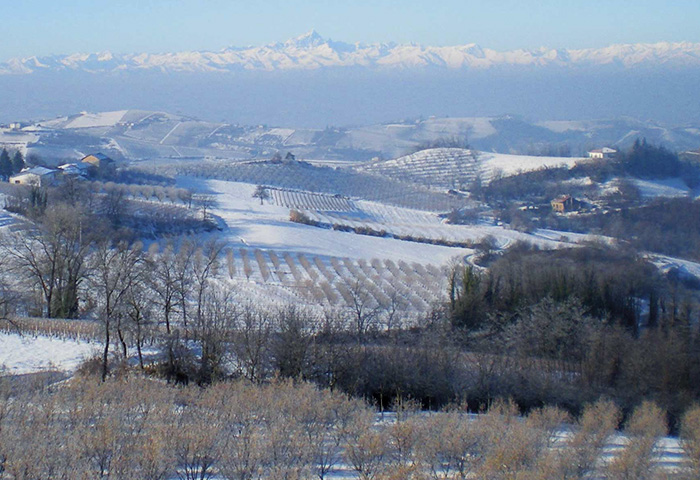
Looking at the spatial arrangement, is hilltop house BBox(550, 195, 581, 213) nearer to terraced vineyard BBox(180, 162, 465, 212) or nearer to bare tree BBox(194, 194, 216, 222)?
terraced vineyard BBox(180, 162, 465, 212)

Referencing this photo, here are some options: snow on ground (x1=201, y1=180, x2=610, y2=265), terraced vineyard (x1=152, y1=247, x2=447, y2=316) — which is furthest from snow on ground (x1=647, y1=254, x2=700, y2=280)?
terraced vineyard (x1=152, y1=247, x2=447, y2=316)

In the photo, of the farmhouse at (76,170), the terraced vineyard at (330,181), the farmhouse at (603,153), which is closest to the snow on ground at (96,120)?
the terraced vineyard at (330,181)

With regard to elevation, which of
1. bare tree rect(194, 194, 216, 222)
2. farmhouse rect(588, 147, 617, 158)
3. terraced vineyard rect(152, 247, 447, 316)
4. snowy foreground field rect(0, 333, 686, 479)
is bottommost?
terraced vineyard rect(152, 247, 447, 316)

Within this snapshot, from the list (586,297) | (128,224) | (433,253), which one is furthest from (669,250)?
(128,224)

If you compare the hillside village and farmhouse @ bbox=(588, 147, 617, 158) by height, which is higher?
farmhouse @ bbox=(588, 147, 617, 158)

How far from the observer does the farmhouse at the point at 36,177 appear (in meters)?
27.2

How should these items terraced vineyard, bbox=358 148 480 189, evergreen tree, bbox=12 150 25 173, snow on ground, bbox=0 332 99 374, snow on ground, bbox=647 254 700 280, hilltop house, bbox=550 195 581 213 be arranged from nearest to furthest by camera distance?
1. snow on ground, bbox=0 332 99 374
2. snow on ground, bbox=647 254 700 280
3. evergreen tree, bbox=12 150 25 173
4. hilltop house, bbox=550 195 581 213
5. terraced vineyard, bbox=358 148 480 189

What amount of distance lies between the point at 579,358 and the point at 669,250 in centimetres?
1614

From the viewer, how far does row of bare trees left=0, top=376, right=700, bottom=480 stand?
17.1 ft

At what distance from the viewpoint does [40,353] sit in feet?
31.8

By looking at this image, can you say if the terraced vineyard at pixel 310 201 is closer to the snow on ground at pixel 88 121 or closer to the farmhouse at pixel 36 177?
the farmhouse at pixel 36 177

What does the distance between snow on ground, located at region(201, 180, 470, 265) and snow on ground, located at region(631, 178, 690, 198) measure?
55.2 feet

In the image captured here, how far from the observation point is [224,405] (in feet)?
21.4

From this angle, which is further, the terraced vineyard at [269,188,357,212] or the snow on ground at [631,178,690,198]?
the snow on ground at [631,178,690,198]
